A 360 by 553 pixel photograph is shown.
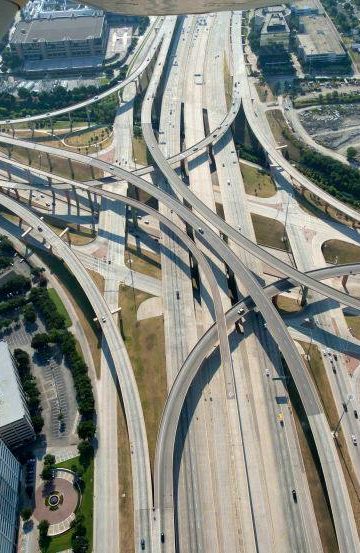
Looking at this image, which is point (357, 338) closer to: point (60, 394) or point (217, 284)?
point (217, 284)

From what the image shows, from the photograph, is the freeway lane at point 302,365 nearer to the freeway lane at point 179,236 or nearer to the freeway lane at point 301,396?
the freeway lane at point 301,396

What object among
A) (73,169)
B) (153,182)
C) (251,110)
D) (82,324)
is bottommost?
(82,324)

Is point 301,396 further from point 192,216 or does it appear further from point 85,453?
point 192,216

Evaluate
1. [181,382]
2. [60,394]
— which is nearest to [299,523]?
[181,382]

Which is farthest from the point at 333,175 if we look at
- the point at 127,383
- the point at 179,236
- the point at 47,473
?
the point at 47,473

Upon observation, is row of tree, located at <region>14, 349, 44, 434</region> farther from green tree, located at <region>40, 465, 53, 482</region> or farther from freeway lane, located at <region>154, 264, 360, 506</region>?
freeway lane, located at <region>154, 264, 360, 506</region>
